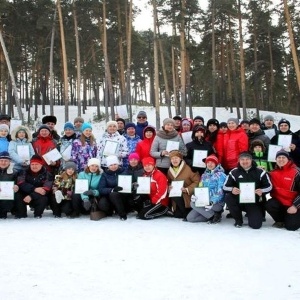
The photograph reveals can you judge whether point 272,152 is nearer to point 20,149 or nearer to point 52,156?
point 52,156

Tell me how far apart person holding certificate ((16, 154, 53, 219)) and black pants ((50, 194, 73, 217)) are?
129mm

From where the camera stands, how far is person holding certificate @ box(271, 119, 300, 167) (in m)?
7.54

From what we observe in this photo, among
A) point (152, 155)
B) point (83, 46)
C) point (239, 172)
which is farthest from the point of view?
point (83, 46)

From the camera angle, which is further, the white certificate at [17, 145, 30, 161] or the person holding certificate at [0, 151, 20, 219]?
the white certificate at [17, 145, 30, 161]

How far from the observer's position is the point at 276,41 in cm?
2888

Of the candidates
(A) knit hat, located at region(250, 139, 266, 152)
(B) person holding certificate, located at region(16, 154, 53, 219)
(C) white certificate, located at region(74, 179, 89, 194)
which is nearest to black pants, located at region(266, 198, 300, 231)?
(A) knit hat, located at region(250, 139, 266, 152)

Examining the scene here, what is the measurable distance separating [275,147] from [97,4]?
17.7 m

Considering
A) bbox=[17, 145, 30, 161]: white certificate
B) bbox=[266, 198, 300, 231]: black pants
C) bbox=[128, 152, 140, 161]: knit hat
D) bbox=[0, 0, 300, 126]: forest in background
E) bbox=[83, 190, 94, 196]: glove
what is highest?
bbox=[0, 0, 300, 126]: forest in background

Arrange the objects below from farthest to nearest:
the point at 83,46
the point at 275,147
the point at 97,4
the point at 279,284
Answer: the point at 83,46
the point at 97,4
the point at 275,147
the point at 279,284

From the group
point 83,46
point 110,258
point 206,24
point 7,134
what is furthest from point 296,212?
point 206,24

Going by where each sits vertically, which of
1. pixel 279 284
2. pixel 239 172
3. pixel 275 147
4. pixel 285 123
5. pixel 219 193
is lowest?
pixel 279 284

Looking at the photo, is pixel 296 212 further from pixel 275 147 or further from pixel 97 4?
pixel 97 4

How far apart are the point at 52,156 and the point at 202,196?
11.1 ft

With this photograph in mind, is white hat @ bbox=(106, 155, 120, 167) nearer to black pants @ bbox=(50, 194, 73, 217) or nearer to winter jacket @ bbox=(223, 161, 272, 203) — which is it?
black pants @ bbox=(50, 194, 73, 217)
